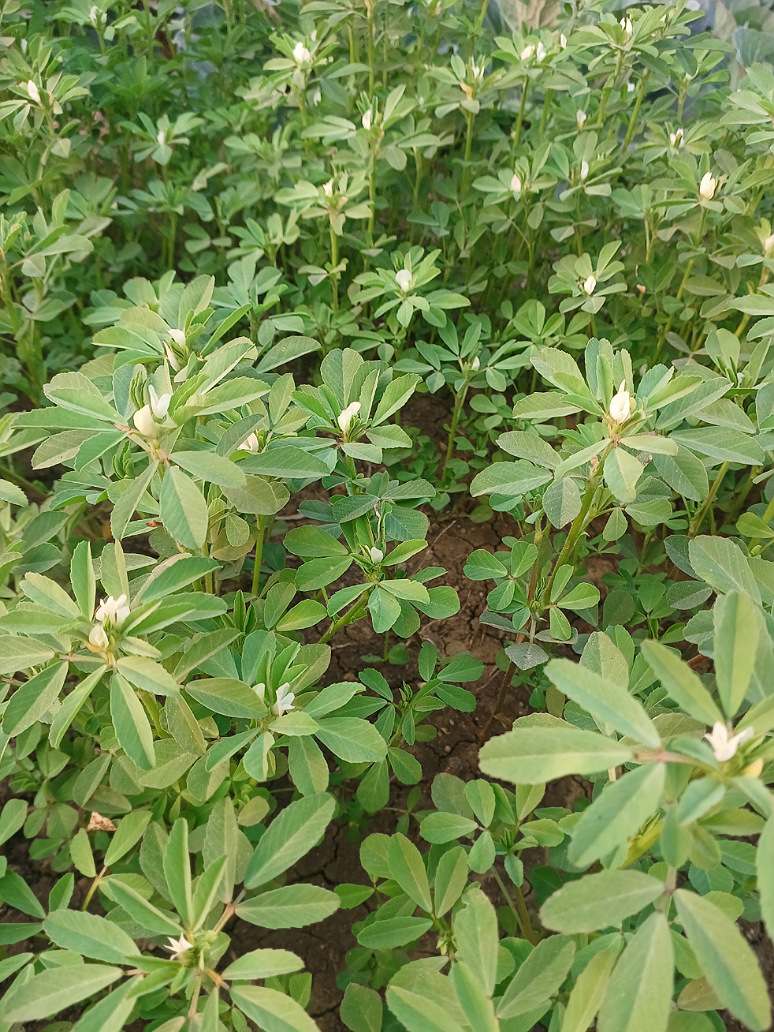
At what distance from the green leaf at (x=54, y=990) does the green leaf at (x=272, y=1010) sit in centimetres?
14

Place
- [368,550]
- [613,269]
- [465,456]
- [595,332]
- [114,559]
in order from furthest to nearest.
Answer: [465,456] < [595,332] < [613,269] < [368,550] < [114,559]

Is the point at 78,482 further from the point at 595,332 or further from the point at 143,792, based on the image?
the point at 595,332

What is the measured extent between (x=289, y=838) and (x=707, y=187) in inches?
61.7

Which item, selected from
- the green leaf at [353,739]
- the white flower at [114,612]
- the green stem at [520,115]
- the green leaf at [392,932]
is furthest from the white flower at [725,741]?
the green stem at [520,115]

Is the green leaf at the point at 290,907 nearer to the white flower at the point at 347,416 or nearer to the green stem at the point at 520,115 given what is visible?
the white flower at the point at 347,416

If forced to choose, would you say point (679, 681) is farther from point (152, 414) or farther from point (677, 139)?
point (677, 139)

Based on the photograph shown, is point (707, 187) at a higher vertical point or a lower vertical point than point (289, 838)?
higher

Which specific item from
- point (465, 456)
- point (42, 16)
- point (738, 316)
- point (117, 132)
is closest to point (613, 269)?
point (738, 316)

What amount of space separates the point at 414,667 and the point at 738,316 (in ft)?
3.95

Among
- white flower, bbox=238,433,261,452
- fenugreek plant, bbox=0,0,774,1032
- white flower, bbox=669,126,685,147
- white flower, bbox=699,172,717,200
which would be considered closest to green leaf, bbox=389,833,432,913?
fenugreek plant, bbox=0,0,774,1032

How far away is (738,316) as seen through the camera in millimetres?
2029

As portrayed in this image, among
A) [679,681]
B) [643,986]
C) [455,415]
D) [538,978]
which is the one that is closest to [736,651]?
[679,681]

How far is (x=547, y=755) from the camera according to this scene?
2.49ft

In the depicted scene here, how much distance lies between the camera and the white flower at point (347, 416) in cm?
124
